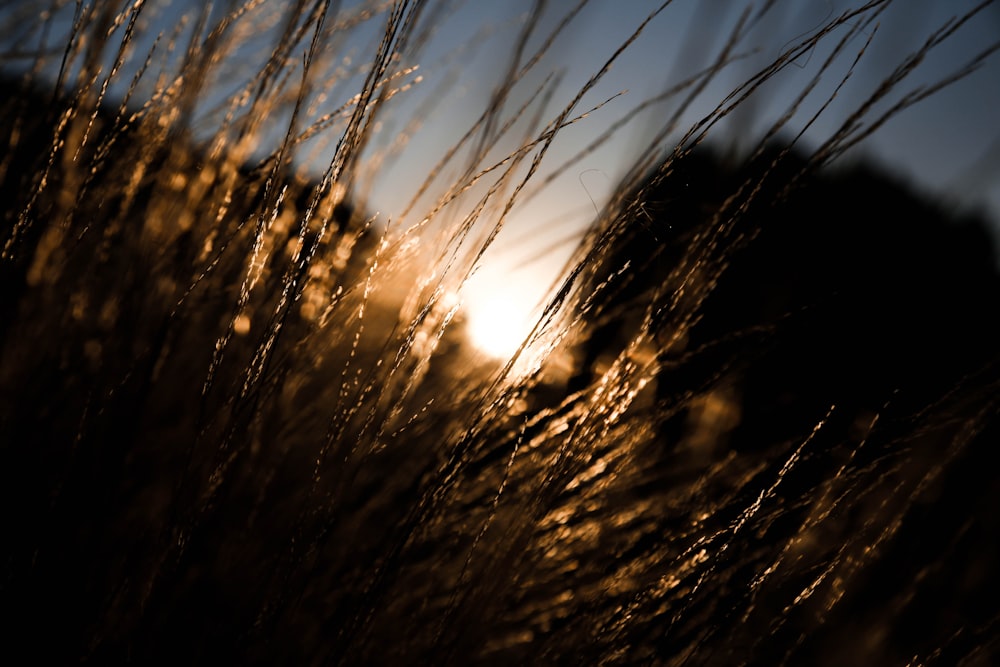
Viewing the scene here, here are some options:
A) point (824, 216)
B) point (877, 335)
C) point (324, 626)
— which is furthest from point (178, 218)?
point (824, 216)

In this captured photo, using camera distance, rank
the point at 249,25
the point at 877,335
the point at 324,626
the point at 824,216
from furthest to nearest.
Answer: the point at 824,216 → the point at 877,335 → the point at 249,25 → the point at 324,626

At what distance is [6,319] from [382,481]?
742 mm

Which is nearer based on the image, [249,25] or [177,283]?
[177,283]

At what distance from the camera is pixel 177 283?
0.75 meters

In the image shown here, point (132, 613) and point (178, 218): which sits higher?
point (178, 218)

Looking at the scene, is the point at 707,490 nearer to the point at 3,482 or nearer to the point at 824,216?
the point at 3,482

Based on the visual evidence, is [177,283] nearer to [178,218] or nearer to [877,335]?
[178,218]

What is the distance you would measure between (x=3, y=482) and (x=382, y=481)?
659mm

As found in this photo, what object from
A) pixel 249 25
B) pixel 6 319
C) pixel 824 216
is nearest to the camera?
pixel 6 319

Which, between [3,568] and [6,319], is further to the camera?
[6,319]

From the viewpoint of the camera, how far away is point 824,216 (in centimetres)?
296

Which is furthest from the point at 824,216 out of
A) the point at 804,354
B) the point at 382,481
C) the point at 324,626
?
the point at 324,626

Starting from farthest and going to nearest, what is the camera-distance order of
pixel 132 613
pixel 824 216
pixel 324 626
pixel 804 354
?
1. pixel 804 354
2. pixel 824 216
3. pixel 324 626
4. pixel 132 613

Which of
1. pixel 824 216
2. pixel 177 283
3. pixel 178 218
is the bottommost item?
pixel 177 283
